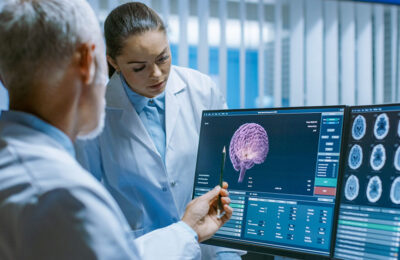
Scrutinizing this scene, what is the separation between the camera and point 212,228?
1.34 meters

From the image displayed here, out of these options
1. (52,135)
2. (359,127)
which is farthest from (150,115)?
(52,135)

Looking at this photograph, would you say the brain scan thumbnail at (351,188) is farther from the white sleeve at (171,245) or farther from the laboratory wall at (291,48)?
the laboratory wall at (291,48)

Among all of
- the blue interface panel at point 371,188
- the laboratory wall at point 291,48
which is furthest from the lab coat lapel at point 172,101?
the laboratory wall at point 291,48

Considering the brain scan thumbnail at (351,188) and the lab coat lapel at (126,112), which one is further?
the lab coat lapel at (126,112)

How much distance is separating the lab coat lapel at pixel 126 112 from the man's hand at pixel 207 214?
37cm

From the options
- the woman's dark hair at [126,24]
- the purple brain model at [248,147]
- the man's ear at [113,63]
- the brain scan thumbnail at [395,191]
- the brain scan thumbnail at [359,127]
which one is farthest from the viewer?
the man's ear at [113,63]

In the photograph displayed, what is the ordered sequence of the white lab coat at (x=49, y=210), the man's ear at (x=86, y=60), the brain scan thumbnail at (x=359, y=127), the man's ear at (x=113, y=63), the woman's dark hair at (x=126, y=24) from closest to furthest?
1. the white lab coat at (x=49, y=210)
2. the man's ear at (x=86, y=60)
3. the brain scan thumbnail at (x=359, y=127)
4. the woman's dark hair at (x=126, y=24)
5. the man's ear at (x=113, y=63)

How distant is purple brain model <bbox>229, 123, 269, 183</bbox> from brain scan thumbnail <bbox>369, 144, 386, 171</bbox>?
0.34m

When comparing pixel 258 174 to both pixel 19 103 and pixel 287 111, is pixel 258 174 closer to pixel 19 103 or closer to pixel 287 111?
pixel 287 111

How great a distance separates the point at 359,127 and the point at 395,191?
206 millimetres

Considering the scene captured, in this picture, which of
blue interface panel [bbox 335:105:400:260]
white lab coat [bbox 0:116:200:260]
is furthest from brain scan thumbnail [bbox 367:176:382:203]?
white lab coat [bbox 0:116:200:260]

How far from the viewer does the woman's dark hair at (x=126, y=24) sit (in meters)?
1.60

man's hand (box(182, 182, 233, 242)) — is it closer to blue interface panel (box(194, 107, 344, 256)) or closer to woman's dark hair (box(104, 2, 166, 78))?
blue interface panel (box(194, 107, 344, 256))

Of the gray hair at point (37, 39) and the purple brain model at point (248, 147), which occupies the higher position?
the gray hair at point (37, 39)
